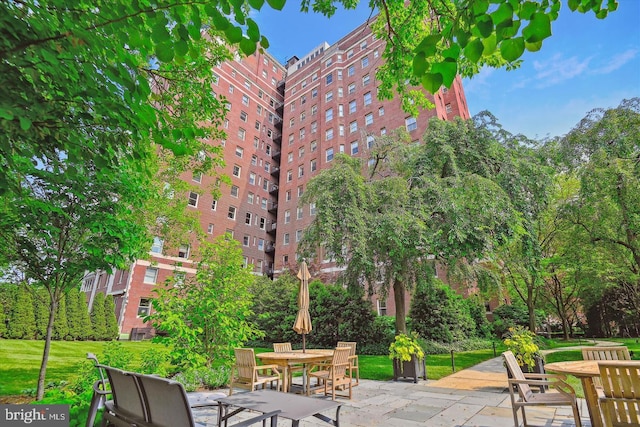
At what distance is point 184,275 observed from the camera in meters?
8.63

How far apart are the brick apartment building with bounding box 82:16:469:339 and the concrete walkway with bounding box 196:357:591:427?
809 inches

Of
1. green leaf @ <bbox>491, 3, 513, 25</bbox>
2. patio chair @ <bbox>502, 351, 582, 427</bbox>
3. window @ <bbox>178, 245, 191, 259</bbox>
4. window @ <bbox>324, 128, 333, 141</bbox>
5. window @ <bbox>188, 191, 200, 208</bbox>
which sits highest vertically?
window @ <bbox>324, 128, 333, 141</bbox>

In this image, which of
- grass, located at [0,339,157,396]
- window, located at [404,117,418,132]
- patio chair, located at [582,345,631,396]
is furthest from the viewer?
window, located at [404,117,418,132]

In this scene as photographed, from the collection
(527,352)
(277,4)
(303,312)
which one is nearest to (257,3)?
(277,4)

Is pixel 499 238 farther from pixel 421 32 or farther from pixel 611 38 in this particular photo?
pixel 421 32

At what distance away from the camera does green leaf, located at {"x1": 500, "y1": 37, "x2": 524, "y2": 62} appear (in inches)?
73.6

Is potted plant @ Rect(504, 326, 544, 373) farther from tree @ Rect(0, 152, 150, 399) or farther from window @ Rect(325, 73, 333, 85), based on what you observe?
window @ Rect(325, 73, 333, 85)

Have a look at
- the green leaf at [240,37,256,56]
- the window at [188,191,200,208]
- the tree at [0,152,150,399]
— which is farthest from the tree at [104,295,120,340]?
the green leaf at [240,37,256,56]

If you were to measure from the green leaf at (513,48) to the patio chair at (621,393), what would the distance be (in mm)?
3807

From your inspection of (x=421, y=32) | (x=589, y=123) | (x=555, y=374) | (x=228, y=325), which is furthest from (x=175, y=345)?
(x=589, y=123)

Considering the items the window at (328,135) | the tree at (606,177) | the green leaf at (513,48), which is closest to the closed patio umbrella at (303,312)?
the green leaf at (513,48)

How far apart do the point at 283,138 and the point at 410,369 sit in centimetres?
3646

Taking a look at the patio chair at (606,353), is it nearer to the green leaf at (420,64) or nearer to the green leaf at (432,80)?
the green leaf at (432,80)

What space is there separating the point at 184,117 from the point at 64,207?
2.76 meters
